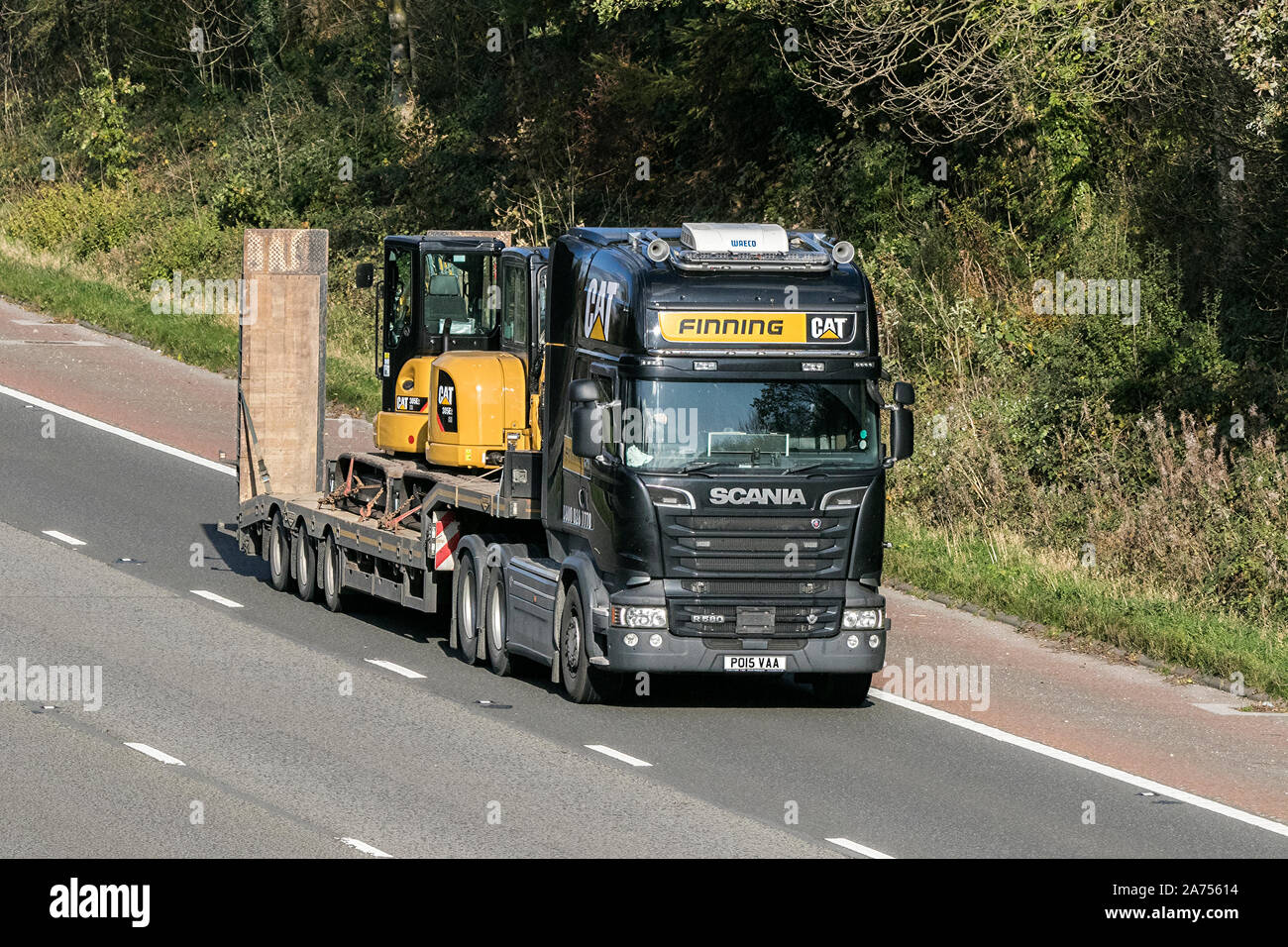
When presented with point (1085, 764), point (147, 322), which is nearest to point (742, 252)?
point (1085, 764)

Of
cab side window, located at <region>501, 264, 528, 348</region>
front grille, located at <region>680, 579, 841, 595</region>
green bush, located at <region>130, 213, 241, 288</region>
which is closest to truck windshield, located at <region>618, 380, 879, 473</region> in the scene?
front grille, located at <region>680, 579, 841, 595</region>

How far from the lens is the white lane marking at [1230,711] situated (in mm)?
15430

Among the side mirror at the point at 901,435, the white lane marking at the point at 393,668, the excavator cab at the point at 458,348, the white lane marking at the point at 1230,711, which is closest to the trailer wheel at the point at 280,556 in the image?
the excavator cab at the point at 458,348

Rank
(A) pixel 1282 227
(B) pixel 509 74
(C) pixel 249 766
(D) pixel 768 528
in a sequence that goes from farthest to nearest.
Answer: (B) pixel 509 74
(A) pixel 1282 227
(D) pixel 768 528
(C) pixel 249 766

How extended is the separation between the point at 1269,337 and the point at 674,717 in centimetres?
1087

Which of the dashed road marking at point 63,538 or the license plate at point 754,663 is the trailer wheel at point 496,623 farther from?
the dashed road marking at point 63,538

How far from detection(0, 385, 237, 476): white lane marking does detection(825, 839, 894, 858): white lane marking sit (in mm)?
14143

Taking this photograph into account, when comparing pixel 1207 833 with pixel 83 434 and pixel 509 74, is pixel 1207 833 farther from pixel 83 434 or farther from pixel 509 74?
pixel 509 74

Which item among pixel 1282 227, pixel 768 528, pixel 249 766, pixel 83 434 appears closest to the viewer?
pixel 249 766

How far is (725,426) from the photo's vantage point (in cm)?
1451

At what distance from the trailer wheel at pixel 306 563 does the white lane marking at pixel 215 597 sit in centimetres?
76

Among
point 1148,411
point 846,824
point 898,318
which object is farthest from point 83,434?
point 846,824

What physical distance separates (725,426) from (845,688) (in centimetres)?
242

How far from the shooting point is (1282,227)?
73.2 feet
